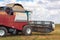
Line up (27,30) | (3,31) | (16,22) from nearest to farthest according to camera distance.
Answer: (3,31) < (16,22) < (27,30)

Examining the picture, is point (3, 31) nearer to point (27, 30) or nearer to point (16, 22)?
point (16, 22)

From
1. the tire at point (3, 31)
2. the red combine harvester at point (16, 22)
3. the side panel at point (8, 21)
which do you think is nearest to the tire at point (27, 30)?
the red combine harvester at point (16, 22)

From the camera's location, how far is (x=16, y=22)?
918 inches

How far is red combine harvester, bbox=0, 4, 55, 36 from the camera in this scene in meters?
22.8

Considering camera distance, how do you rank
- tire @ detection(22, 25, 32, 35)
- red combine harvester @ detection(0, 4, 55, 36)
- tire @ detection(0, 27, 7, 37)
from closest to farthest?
tire @ detection(0, 27, 7, 37), red combine harvester @ detection(0, 4, 55, 36), tire @ detection(22, 25, 32, 35)

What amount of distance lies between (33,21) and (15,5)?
2.99 m

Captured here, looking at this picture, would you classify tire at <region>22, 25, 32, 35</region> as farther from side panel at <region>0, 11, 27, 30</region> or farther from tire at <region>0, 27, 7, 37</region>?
tire at <region>0, 27, 7, 37</region>

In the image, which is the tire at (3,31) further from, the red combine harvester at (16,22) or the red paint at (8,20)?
the red paint at (8,20)

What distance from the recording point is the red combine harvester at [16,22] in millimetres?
22844

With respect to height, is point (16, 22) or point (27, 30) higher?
point (16, 22)

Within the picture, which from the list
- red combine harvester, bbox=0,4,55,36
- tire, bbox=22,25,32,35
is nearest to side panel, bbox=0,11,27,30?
red combine harvester, bbox=0,4,55,36

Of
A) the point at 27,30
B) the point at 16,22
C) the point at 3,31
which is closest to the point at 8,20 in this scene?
the point at 16,22

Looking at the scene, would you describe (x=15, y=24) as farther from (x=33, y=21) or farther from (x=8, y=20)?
(x=33, y=21)

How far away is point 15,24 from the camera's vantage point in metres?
23.3
